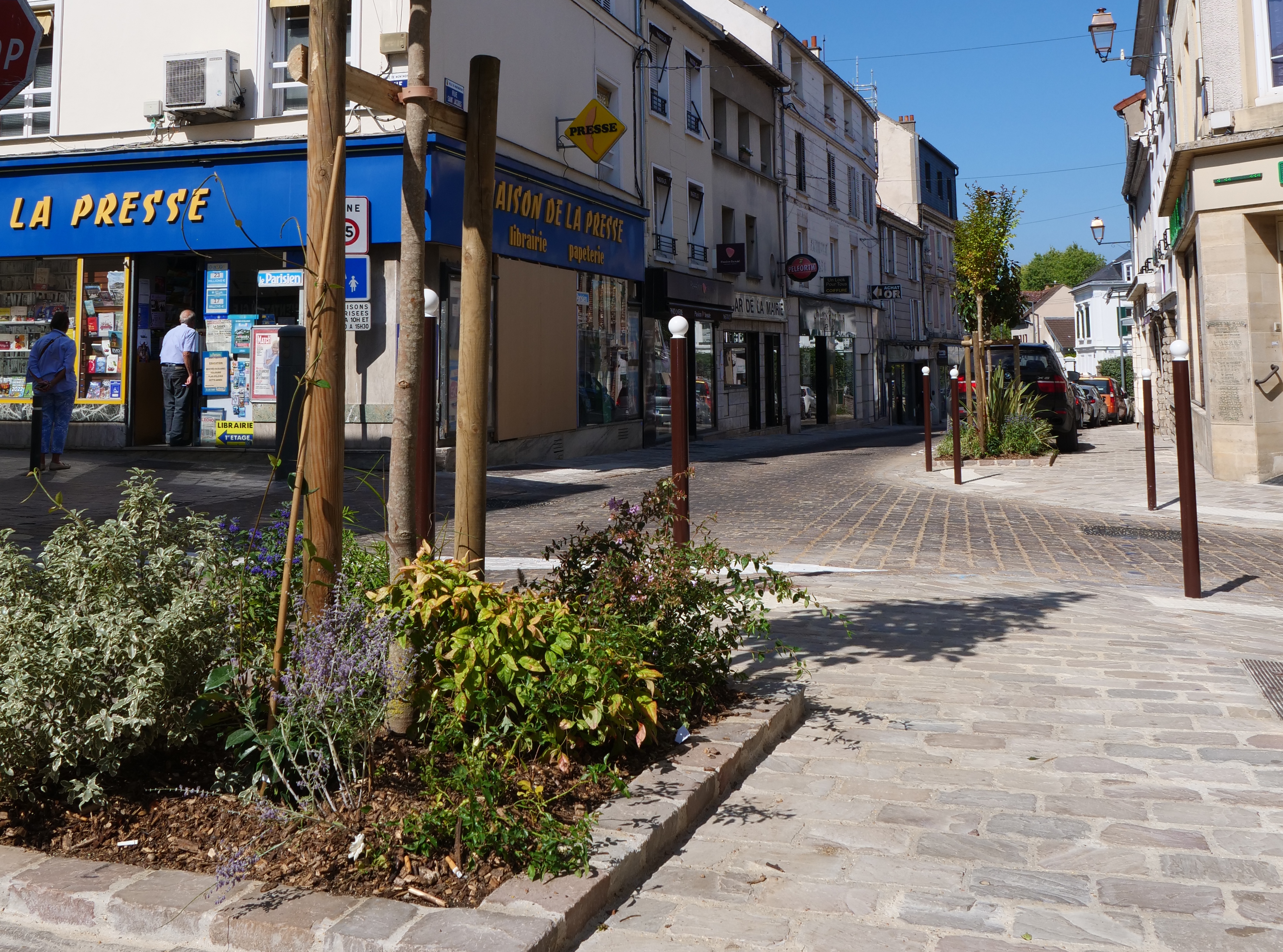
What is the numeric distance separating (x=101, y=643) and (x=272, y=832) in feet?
2.17

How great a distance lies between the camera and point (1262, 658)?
5.25 meters

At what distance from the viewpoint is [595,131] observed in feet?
61.0

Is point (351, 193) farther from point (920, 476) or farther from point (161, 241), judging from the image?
point (920, 476)

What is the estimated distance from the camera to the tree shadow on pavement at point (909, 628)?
5.32 meters

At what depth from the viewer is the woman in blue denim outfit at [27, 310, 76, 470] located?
12148 mm

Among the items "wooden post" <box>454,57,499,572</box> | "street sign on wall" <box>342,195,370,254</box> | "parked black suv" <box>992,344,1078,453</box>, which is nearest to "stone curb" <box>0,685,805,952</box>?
"wooden post" <box>454,57,499,572</box>

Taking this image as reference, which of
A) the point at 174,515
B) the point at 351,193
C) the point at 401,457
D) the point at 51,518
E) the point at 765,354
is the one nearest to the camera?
the point at 401,457

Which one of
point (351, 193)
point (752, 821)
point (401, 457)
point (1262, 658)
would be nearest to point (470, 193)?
point (401, 457)

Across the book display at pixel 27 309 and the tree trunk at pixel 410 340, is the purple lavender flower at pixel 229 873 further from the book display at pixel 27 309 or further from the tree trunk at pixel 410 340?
the book display at pixel 27 309

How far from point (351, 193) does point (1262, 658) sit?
41.8 ft

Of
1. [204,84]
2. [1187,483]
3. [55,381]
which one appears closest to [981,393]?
[1187,483]

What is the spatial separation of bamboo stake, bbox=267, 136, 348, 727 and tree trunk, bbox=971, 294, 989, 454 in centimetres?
1505

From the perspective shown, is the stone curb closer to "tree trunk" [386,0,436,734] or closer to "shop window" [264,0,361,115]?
"tree trunk" [386,0,436,734]

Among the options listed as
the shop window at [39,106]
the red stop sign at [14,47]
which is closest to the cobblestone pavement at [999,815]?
the red stop sign at [14,47]
